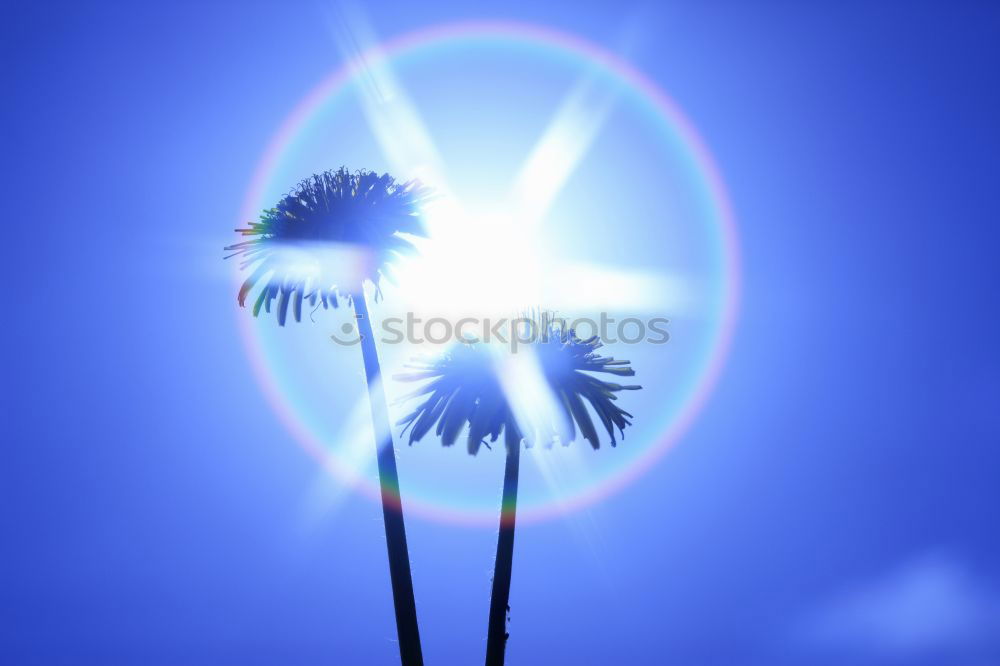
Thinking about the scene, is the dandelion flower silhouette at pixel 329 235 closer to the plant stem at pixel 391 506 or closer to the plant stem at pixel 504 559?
the plant stem at pixel 391 506

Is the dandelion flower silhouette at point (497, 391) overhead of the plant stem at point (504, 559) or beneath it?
overhead

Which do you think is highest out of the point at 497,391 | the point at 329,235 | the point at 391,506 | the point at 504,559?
the point at 329,235

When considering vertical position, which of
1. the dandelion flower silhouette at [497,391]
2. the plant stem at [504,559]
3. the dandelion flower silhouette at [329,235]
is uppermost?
the dandelion flower silhouette at [329,235]

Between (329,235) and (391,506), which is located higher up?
(329,235)

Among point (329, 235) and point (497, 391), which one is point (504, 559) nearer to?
point (497, 391)

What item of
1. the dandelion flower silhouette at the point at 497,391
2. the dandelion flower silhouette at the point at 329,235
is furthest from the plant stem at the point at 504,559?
the dandelion flower silhouette at the point at 329,235

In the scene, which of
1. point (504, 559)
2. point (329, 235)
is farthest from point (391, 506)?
point (329, 235)
